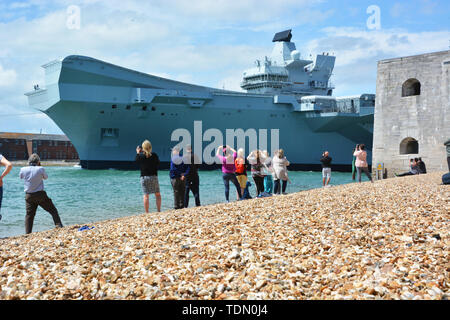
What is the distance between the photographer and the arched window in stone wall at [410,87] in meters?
22.8

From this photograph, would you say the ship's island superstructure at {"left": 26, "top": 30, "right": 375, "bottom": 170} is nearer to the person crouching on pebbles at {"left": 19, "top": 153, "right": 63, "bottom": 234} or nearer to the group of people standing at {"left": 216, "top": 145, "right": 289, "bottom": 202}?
the group of people standing at {"left": 216, "top": 145, "right": 289, "bottom": 202}

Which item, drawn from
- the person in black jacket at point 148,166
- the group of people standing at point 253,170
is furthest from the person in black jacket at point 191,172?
the person in black jacket at point 148,166

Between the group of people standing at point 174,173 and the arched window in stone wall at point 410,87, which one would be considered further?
the arched window in stone wall at point 410,87

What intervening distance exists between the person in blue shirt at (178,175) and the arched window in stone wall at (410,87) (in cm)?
1729

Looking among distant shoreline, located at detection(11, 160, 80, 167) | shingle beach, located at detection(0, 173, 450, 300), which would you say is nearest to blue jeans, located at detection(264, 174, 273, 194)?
shingle beach, located at detection(0, 173, 450, 300)

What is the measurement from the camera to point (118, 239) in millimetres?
5824

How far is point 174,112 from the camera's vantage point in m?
38.7

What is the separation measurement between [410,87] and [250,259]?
2174 centimetres

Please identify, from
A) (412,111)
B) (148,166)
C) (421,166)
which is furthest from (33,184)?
(412,111)

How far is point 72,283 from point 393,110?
22.2 metres

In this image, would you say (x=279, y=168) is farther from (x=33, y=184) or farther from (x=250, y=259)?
(x=250, y=259)

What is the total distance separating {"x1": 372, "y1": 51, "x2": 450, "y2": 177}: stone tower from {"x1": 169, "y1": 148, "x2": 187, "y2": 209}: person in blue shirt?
1562 cm

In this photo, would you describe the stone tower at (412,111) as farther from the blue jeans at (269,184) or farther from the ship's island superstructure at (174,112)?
the ship's island superstructure at (174,112)
